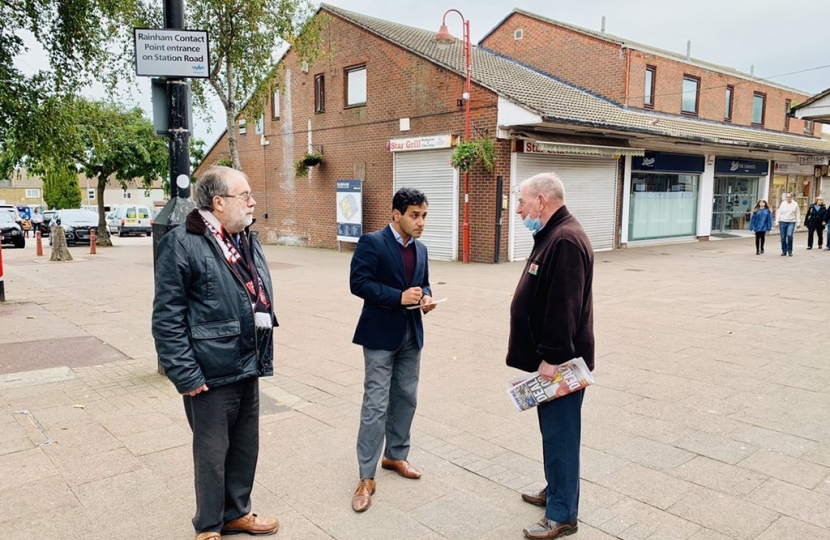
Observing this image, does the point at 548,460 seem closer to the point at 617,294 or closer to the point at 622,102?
the point at 617,294

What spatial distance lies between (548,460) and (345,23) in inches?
774

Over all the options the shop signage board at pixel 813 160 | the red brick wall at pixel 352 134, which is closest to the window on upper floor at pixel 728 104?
the shop signage board at pixel 813 160

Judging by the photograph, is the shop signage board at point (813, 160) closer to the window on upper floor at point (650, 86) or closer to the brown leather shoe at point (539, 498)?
the window on upper floor at point (650, 86)

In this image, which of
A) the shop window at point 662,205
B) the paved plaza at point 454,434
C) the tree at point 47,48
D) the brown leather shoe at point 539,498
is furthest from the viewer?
the shop window at point 662,205

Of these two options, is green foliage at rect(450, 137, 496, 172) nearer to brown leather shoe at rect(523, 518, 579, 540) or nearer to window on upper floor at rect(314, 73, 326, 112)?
window on upper floor at rect(314, 73, 326, 112)

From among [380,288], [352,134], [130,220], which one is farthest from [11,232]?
[380,288]

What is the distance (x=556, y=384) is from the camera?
3068 millimetres

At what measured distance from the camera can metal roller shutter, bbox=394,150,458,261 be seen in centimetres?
1742

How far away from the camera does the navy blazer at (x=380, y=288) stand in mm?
3516

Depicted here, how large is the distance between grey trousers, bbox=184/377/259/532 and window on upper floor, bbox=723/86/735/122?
88.3 feet

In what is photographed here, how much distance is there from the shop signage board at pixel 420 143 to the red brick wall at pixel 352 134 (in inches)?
9.7

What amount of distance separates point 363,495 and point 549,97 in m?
16.3

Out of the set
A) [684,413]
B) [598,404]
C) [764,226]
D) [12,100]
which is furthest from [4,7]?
[764,226]

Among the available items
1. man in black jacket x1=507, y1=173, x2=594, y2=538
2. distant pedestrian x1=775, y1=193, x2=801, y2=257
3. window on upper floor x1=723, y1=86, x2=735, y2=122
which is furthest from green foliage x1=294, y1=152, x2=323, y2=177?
man in black jacket x1=507, y1=173, x2=594, y2=538
